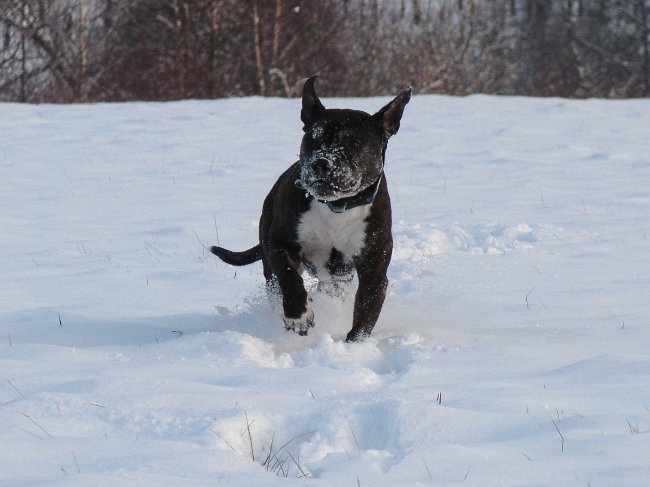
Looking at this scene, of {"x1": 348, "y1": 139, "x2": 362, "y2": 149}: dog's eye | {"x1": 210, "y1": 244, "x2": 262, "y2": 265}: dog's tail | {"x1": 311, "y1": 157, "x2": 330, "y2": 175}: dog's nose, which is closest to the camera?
{"x1": 311, "y1": 157, "x2": 330, "y2": 175}: dog's nose

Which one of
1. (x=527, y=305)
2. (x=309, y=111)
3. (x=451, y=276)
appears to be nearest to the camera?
(x=309, y=111)

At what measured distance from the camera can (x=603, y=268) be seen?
5.96 meters

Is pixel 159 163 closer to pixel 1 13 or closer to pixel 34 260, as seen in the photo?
pixel 34 260

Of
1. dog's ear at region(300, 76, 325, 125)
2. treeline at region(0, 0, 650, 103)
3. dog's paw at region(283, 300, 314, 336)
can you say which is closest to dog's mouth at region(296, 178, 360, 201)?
dog's ear at region(300, 76, 325, 125)

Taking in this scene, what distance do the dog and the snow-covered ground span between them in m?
0.24

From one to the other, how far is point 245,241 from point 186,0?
17.9m

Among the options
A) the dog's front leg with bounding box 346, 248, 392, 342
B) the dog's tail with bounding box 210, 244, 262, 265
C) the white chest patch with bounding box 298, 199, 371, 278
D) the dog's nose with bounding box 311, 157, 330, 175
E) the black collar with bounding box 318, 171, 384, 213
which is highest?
the dog's nose with bounding box 311, 157, 330, 175

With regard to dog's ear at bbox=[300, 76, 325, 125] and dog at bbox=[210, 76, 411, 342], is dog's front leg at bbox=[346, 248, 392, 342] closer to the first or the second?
dog at bbox=[210, 76, 411, 342]

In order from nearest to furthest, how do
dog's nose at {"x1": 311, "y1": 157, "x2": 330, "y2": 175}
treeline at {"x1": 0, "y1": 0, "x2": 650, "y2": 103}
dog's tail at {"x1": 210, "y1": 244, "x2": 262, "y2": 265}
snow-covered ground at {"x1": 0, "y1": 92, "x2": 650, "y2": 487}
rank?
snow-covered ground at {"x1": 0, "y1": 92, "x2": 650, "y2": 487} → dog's nose at {"x1": 311, "y1": 157, "x2": 330, "y2": 175} → dog's tail at {"x1": 210, "y1": 244, "x2": 262, "y2": 265} → treeline at {"x1": 0, "y1": 0, "x2": 650, "y2": 103}

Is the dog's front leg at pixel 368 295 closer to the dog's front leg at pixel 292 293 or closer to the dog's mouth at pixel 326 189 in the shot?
the dog's front leg at pixel 292 293

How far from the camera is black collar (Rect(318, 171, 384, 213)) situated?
4.04 metres

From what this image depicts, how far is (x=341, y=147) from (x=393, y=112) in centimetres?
46

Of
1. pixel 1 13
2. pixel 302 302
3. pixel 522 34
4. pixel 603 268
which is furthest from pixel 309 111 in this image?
pixel 522 34

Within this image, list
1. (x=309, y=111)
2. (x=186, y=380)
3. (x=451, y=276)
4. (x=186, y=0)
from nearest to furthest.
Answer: (x=186, y=380) → (x=309, y=111) → (x=451, y=276) → (x=186, y=0)
